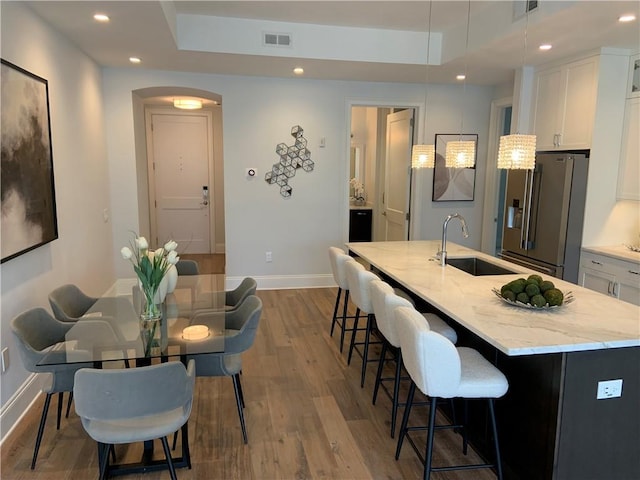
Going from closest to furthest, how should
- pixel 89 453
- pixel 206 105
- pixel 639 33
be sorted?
1. pixel 89 453
2. pixel 639 33
3. pixel 206 105

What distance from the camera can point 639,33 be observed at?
3.65 m

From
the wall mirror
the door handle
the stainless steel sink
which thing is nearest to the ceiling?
the stainless steel sink

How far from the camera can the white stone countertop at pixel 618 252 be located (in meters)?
3.92

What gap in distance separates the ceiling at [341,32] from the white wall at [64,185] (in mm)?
203

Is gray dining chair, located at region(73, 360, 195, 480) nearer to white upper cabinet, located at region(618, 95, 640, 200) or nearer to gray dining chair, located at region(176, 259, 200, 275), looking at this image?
gray dining chair, located at region(176, 259, 200, 275)

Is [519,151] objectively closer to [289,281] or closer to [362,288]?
[362,288]

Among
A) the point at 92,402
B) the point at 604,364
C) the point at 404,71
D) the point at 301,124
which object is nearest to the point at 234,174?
the point at 301,124

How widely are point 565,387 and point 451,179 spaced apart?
4.43 metres

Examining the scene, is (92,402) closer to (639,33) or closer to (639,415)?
(639,415)

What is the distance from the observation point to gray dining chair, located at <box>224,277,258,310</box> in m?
3.22

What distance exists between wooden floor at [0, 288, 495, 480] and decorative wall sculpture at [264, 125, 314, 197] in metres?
2.60

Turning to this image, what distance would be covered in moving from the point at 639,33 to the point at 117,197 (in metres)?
5.32

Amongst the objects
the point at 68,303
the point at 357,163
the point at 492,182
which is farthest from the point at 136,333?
the point at 357,163

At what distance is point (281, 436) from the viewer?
2764mm
